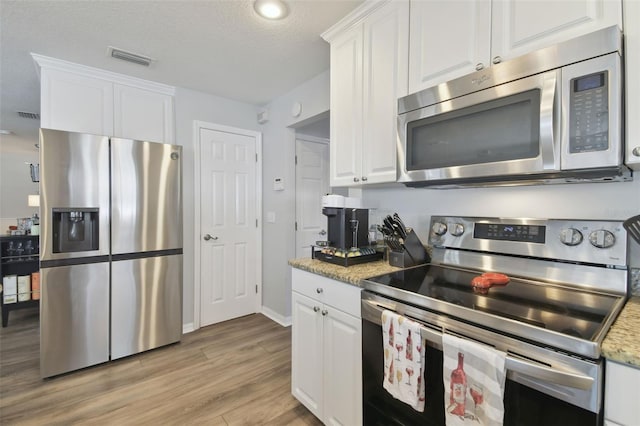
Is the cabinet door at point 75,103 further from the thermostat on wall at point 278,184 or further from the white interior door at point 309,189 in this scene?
the white interior door at point 309,189

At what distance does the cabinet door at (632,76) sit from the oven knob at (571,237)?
0.35 m

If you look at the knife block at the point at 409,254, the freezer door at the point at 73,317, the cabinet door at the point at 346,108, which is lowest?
the freezer door at the point at 73,317

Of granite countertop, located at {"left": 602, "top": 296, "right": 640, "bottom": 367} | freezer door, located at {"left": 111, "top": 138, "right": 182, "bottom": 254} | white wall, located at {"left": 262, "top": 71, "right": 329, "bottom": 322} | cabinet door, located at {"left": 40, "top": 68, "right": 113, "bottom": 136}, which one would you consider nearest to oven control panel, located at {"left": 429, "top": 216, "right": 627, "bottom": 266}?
granite countertop, located at {"left": 602, "top": 296, "right": 640, "bottom": 367}

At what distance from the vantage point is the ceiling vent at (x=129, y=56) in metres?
2.24

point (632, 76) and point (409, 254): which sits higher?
point (632, 76)

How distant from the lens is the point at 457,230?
155cm

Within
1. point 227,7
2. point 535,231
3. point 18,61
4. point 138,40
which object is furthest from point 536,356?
point 18,61

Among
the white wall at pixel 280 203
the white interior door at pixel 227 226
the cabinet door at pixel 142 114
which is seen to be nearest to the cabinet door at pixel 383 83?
the white wall at pixel 280 203

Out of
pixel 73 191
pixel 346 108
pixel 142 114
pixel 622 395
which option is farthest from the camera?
pixel 142 114

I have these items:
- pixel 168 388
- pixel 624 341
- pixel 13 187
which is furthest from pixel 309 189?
pixel 13 187

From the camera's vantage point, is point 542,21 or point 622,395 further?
point 542,21

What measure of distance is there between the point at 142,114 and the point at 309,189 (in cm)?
185

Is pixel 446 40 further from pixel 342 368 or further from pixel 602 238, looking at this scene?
pixel 342 368

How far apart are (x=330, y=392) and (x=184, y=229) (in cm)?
221
